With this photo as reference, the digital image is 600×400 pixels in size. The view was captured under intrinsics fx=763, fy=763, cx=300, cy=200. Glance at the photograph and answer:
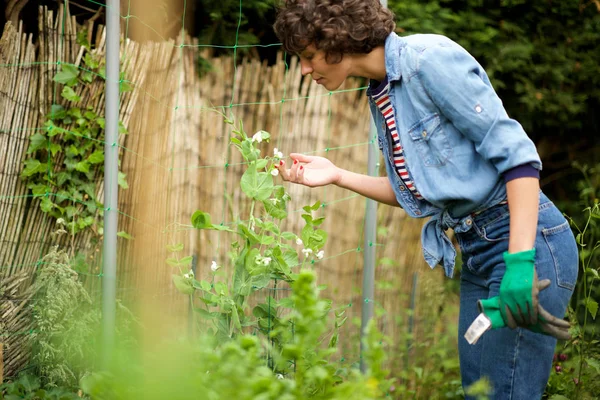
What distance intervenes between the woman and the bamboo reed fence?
1.08 metres

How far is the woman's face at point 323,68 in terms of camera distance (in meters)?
2.11

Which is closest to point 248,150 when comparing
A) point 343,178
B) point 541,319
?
point 343,178

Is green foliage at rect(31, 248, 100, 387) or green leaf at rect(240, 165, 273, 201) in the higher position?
green leaf at rect(240, 165, 273, 201)

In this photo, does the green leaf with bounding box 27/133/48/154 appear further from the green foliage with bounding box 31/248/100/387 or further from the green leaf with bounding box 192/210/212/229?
the green leaf with bounding box 192/210/212/229

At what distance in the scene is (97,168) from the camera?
11.4 feet

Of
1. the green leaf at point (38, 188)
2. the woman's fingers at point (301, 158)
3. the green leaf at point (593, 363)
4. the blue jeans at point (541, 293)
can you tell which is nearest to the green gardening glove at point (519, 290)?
the blue jeans at point (541, 293)

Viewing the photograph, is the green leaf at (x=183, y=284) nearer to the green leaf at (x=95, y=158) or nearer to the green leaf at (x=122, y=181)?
the green leaf at (x=122, y=181)

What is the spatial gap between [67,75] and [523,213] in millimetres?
2241

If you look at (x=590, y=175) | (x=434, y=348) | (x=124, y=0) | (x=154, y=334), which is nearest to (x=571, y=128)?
(x=590, y=175)

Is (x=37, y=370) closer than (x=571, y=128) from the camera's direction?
Yes

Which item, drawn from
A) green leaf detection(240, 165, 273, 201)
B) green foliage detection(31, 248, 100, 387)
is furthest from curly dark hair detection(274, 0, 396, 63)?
green foliage detection(31, 248, 100, 387)

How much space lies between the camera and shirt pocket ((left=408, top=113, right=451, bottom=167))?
6.61 feet

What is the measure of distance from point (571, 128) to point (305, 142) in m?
2.77

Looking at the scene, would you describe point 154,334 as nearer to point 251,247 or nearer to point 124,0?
point 251,247
